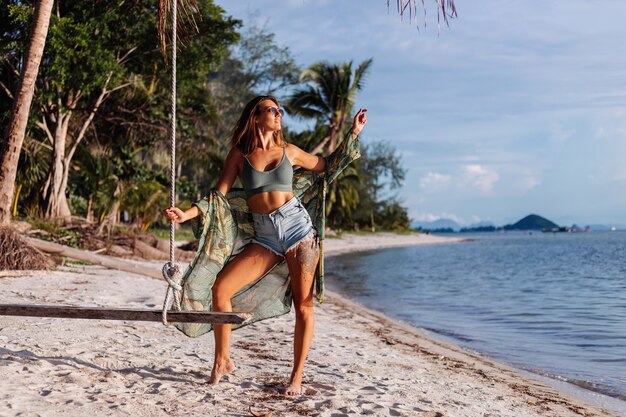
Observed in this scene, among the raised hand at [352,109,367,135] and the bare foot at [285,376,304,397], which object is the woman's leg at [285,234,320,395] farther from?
the raised hand at [352,109,367,135]

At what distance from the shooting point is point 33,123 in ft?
60.1

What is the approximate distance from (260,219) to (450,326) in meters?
7.68

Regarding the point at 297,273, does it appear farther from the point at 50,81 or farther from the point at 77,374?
the point at 50,81

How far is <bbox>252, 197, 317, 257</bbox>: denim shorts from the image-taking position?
4.38 m

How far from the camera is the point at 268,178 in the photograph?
4391 mm

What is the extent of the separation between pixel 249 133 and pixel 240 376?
1.85 meters

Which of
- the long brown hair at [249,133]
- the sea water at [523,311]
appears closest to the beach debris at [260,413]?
the long brown hair at [249,133]

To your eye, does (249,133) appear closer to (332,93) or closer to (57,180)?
(57,180)

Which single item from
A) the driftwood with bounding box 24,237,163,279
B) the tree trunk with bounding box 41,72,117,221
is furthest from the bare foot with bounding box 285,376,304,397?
the tree trunk with bounding box 41,72,117,221

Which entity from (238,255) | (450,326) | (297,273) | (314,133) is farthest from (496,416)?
(314,133)

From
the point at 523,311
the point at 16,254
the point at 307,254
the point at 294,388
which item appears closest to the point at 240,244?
the point at 307,254

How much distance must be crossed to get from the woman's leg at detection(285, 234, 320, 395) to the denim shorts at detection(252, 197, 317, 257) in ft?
0.18

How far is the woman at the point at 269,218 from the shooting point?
14.4 feet

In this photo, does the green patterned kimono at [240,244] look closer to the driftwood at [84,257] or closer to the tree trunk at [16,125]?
the tree trunk at [16,125]
